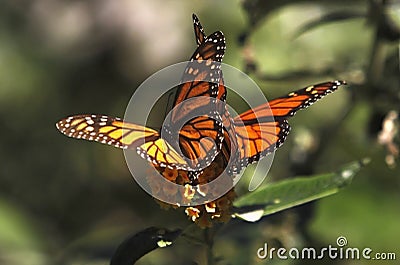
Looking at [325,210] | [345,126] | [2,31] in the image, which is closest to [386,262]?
[325,210]

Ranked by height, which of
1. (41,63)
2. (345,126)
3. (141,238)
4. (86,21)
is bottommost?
(141,238)

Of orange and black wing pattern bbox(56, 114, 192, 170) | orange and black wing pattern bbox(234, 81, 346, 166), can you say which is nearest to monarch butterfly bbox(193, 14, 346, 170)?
orange and black wing pattern bbox(234, 81, 346, 166)

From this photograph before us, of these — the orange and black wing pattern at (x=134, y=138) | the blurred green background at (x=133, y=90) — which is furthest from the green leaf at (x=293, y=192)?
the orange and black wing pattern at (x=134, y=138)

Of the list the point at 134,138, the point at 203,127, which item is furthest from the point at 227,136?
the point at 134,138

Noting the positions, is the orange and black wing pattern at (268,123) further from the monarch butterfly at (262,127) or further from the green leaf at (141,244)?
the green leaf at (141,244)

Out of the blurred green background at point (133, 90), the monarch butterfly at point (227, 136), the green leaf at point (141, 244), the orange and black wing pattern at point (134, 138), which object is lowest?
the green leaf at point (141, 244)

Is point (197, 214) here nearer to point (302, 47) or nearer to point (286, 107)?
point (286, 107)
